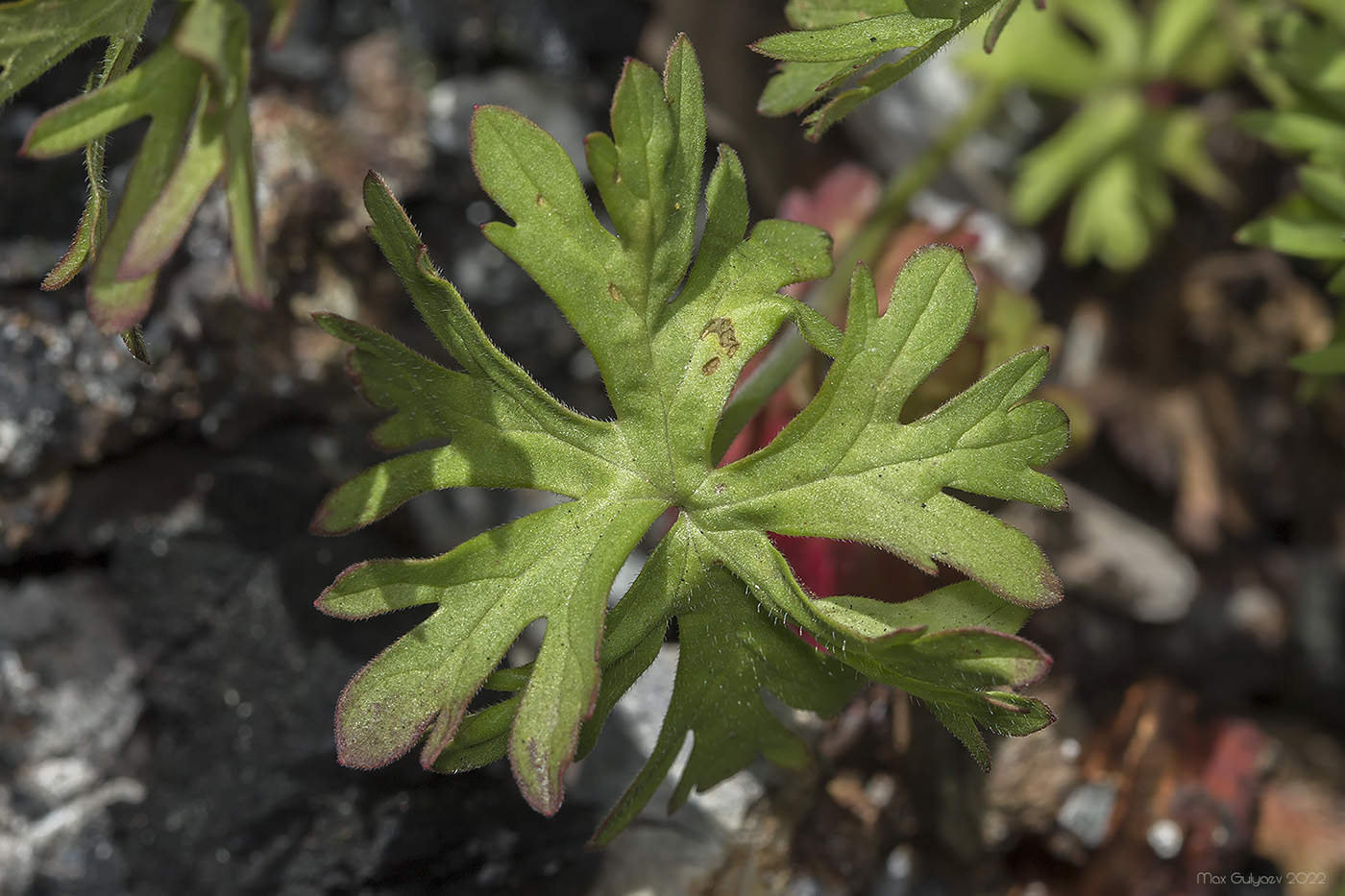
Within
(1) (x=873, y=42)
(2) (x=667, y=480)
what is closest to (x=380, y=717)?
(2) (x=667, y=480)

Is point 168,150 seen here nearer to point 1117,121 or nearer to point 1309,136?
point 1309,136

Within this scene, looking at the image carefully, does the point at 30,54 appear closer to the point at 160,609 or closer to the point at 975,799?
the point at 160,609

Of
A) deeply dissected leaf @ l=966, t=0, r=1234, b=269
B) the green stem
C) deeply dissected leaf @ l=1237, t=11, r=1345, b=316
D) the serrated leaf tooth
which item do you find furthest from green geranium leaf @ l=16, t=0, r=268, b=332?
deeply dissected leaf @ l=966, t=0, r=1234, b=269

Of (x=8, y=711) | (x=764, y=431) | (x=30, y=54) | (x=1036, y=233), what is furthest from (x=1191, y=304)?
(x=8, y=711)

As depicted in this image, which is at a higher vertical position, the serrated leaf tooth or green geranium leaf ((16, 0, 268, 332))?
green geranium leaf ((16, 0, 268, 332))

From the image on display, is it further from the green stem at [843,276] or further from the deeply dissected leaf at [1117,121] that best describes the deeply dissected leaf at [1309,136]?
the deeply dissected leaf at [1117,121]

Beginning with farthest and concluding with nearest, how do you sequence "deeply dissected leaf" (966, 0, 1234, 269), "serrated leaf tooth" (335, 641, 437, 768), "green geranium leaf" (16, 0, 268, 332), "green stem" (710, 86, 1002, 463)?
"deeply dissected leaf" (966, 0, 1234, 269) < "green stem" (710, 86, 1002, 463) < "serrated leaf tooth" (335, 641, 437, 768) < "green geranium leaf" (16, 0, 268, 332)

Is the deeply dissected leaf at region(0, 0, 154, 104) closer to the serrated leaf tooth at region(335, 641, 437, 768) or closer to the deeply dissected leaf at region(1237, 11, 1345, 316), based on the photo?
the serrated leaf tooth at region(335, 641, 437, 768)

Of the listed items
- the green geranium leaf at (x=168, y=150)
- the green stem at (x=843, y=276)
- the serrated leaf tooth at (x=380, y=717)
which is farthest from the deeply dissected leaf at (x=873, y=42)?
the serrated leaf tooth at (x=380, y=717)
